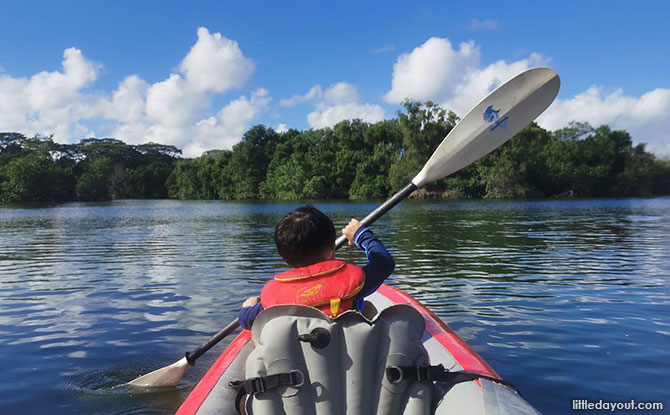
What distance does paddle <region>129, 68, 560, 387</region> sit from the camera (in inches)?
156

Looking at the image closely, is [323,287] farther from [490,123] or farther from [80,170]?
[80,170]

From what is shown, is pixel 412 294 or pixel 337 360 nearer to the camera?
pixel 337 360

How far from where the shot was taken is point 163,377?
4164 mm

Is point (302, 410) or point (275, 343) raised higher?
point (275, 343)

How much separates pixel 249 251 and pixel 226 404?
33.6 ft

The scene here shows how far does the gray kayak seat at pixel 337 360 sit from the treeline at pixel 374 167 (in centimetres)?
5137

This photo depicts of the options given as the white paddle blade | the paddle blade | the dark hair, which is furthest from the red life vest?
the paddle blade

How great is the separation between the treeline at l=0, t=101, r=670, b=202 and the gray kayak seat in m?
51.4

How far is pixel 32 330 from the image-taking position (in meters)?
5.80

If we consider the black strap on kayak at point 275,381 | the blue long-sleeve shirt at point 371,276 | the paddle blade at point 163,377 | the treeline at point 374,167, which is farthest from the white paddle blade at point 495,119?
the treeline at point 374,167

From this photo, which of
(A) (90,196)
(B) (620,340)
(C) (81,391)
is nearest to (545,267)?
(B) (620,340)

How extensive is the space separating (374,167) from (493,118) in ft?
189

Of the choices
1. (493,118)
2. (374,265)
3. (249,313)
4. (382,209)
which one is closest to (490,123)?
(493,118)

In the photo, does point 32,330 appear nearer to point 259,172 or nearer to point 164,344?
point 164,344
